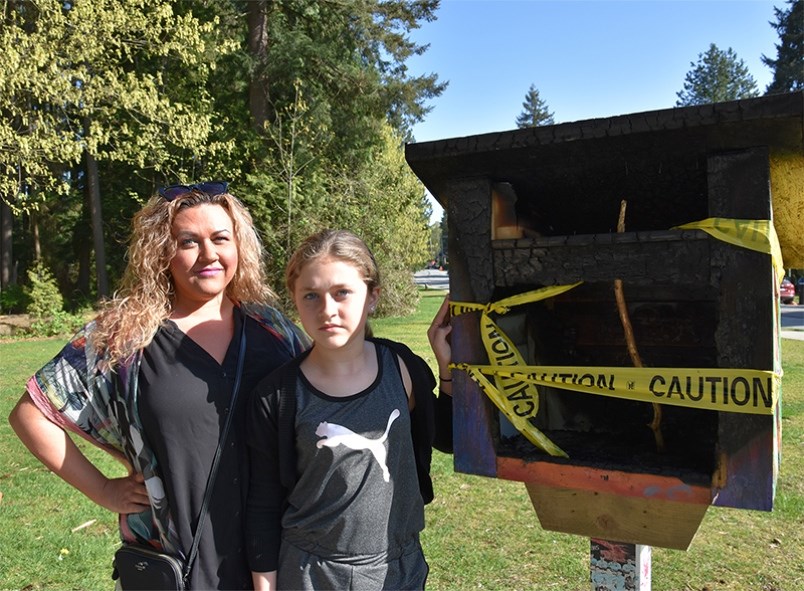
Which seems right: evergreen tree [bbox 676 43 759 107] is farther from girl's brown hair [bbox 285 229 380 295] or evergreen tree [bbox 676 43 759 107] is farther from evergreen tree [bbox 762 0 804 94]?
girl's brown hair [bbox 285 229 380 295]

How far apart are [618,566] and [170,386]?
140 centimetres

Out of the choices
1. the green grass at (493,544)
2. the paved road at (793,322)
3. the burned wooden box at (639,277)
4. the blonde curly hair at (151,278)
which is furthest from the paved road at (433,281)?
the blonde curly hair at (151,278)

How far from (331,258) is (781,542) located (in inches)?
144

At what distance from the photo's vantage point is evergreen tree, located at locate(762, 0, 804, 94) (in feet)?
100.0

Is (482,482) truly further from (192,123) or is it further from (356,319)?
(192,123)

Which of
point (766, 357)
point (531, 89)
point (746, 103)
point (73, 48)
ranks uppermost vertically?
point (531, 89)

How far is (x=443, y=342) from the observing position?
1870 millimetres

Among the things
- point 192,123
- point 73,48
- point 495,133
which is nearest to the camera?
point 495,133

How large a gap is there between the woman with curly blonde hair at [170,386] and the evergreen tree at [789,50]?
114ft

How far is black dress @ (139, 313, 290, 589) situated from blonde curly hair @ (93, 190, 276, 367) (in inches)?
3.3

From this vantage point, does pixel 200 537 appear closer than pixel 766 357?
No

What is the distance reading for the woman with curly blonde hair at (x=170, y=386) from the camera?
5.63 ft

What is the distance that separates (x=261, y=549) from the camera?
167 cm

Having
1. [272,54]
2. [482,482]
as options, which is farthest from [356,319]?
[272,54]
